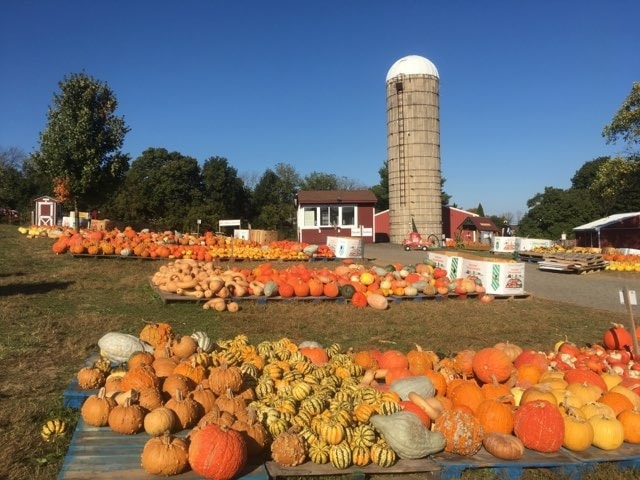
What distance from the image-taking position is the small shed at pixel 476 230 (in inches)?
1748

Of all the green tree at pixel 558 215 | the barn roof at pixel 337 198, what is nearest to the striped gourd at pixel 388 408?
the barn roof at pixel 337 198

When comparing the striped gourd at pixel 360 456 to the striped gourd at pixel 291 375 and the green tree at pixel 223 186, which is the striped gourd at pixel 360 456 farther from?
the green tree at pixel 223 186

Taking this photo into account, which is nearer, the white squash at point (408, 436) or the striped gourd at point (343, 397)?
the white squash at point (408, 436)

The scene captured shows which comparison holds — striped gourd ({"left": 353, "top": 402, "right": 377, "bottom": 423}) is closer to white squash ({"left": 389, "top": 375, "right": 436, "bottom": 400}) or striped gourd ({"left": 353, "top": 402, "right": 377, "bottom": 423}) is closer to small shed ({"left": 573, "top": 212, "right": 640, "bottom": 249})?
white squash ({"left": 389, "top": 375, "right": 436, "bottom": 400})

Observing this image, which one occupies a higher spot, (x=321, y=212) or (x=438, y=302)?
(x=321, y=212)

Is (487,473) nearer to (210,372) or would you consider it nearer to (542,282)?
(210,372)

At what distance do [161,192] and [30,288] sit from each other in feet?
142

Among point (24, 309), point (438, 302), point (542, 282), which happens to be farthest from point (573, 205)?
point (24, 309)

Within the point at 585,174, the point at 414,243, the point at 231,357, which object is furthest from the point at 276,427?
the point at 585,174

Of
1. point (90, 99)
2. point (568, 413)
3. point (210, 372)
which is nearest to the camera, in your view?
point (568, 413)

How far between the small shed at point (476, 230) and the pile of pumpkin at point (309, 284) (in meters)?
31.9

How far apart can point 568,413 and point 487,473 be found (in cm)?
103

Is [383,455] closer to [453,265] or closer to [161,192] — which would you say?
[453,265]

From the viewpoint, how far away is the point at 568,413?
440 centimetres
